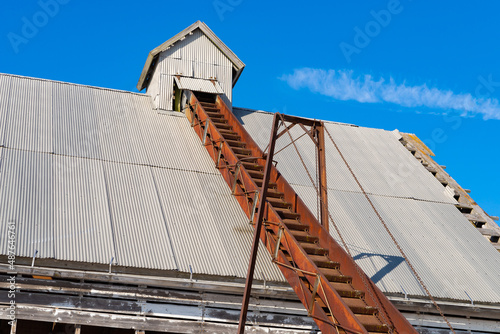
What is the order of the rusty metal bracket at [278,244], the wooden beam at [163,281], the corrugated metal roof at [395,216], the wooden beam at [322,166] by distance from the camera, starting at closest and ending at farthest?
the wooden beam at [163,281] < the rusty metal bracket at [278,244] < the wooden beam at [322,166] < the corrugated metal roof at [395,216]

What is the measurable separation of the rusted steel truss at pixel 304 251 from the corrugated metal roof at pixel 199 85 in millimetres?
3929

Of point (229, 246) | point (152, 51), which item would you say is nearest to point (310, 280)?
point (229, 246)

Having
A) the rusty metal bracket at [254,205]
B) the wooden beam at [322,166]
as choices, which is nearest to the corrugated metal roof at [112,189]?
the rusty metal bracket at [254,205]

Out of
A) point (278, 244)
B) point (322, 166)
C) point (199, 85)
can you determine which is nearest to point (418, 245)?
point (322, 166)

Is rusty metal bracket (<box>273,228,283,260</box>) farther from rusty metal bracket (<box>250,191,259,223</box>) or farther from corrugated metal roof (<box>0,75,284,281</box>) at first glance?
rusty metal bracket (<box>250,191,259,223</box>)

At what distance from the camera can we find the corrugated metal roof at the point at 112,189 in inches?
575

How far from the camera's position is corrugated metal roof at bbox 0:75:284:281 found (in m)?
14.6

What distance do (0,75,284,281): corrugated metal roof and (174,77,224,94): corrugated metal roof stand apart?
1.53 meters

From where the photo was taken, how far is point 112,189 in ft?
55.6

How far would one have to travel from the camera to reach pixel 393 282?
16781 millimetres

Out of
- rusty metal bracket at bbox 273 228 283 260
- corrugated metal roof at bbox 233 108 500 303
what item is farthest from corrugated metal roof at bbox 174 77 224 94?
rusty metal bracket at bbox 273 228 283 260

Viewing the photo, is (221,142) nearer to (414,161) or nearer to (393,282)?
(393,282)

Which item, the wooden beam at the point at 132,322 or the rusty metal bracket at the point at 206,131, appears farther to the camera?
the rusty metal bracket at the point at 206,131

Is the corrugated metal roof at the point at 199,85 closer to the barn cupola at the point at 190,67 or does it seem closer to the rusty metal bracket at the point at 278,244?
the barn cupola at the point at 190,67
